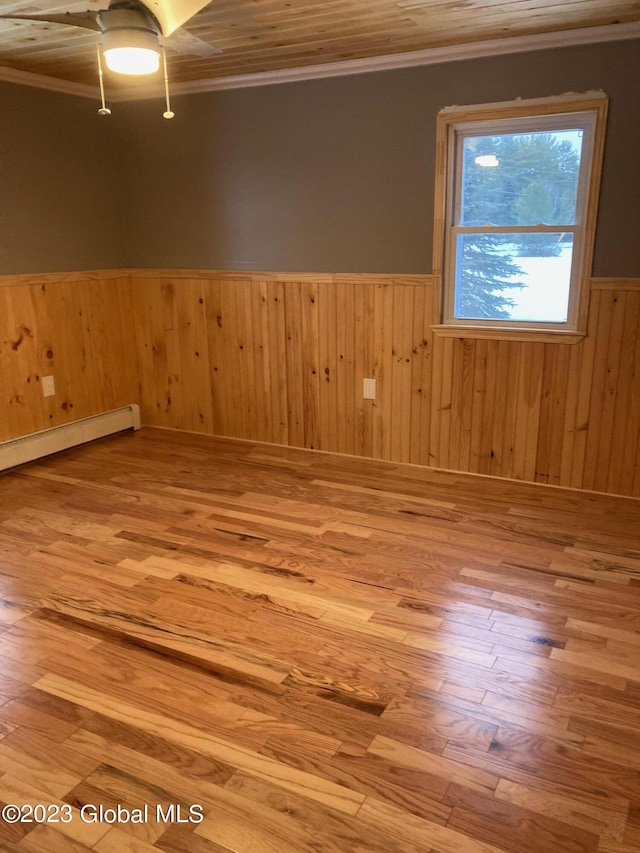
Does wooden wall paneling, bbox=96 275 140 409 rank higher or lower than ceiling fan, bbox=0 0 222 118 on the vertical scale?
lower

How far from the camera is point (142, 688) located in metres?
2.08

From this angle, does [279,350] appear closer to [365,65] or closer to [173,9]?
[365,65]

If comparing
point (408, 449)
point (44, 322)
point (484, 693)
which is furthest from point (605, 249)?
point (44, 322)

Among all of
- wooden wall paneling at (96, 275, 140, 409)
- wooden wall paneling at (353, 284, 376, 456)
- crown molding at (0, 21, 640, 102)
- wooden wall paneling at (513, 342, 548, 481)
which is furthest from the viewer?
wooden wall paneling at (96, 275, 140, 409)

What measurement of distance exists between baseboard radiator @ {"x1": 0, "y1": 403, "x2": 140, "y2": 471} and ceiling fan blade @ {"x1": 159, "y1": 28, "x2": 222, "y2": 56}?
2399 mm

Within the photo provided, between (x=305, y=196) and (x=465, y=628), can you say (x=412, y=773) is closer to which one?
(x=465, y=628)

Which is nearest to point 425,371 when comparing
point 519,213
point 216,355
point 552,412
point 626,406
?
point 552,412

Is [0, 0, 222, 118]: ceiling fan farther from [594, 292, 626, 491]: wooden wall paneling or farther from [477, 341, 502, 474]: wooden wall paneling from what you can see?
[594, 292, 626, 491]: wooden wall paneling

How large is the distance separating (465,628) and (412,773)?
0.71 meters

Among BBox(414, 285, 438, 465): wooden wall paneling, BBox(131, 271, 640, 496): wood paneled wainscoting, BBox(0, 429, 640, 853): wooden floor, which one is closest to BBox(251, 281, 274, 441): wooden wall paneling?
BBox(131, 271, 640, 496): wood paneled wainscoting

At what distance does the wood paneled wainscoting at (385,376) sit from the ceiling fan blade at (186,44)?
1389mm

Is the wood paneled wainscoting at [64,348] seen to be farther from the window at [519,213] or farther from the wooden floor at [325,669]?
the window at [519,213]

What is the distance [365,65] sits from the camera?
3594 mm

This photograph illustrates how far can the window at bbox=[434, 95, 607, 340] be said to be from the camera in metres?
3.29
